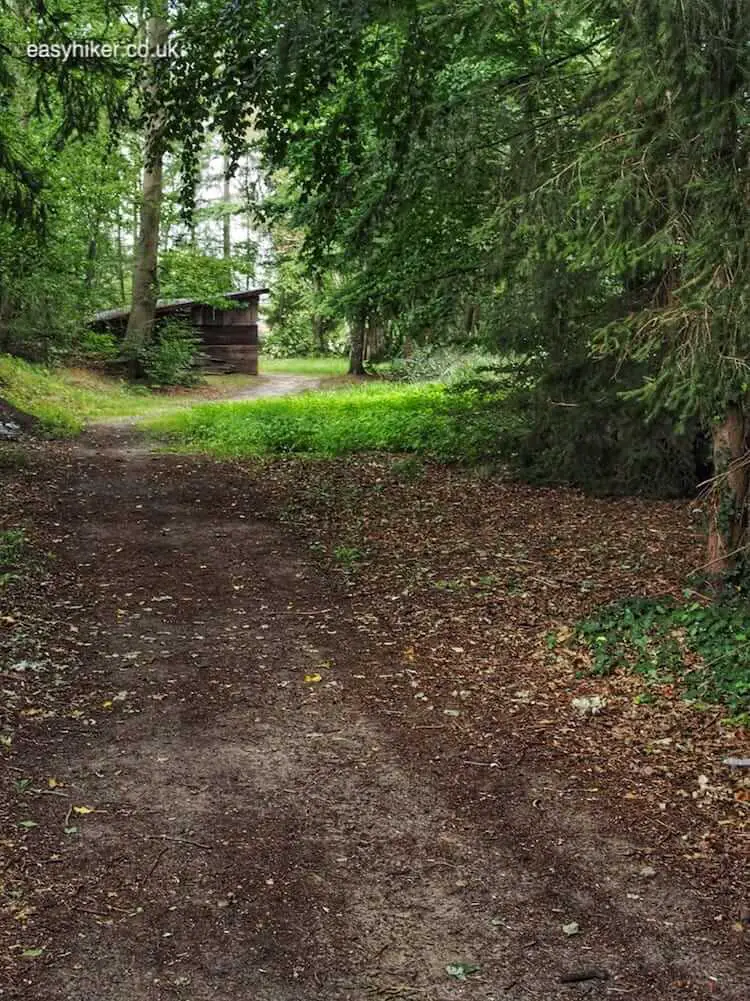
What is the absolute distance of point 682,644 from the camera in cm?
641

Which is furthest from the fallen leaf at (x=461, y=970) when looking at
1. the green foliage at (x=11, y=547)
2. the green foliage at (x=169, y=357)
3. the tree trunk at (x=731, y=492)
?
the green foliage at (x=169, y=357)

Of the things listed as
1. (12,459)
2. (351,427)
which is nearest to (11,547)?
(12,459)

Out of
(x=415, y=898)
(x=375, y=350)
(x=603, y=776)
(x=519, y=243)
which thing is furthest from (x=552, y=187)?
(x=375, y=350)

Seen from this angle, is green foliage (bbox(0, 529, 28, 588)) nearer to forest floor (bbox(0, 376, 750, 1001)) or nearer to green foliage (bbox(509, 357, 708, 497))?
forest floor (bbox(0, 376, 750, 1001))

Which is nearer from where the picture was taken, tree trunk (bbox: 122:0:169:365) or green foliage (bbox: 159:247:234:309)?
tree trunk (bbox: 122:0:169:365)

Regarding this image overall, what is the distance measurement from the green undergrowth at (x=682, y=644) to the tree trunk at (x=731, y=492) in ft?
1.20

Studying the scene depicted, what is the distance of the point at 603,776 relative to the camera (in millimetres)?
5148

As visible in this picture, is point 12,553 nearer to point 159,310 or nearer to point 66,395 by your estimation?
point 66,395

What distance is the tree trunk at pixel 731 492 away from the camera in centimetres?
685

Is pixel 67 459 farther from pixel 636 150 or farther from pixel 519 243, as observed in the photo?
pixel 636 150

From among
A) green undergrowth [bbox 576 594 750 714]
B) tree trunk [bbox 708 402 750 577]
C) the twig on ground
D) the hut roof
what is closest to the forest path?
the hut roof

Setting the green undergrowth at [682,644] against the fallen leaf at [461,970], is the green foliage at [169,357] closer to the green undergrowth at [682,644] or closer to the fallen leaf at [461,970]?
the green undergrowth at [682,644]

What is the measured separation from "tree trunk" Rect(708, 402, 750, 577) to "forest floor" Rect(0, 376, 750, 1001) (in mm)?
665

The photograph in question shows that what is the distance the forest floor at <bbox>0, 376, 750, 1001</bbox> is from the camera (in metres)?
3.63
